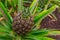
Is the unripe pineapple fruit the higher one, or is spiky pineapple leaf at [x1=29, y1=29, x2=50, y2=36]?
the unripe pineapple fruit

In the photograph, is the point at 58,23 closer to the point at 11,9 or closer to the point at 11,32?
the point at 11,9

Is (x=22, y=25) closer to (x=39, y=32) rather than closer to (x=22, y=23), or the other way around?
(x=22, y=23)

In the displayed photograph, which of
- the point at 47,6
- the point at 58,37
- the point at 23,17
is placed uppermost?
the point at 47,6

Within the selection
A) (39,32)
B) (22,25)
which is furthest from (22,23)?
(39,32)

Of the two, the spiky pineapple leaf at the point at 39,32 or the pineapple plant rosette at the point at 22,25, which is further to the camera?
the spiky pineapple leaf at the point at 39,32

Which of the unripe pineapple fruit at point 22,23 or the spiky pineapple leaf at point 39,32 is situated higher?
the unripe pineapple fruit at point 22,23

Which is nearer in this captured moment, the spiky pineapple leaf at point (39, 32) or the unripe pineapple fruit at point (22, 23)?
the unripe pineapple fruit at point (22, 23)

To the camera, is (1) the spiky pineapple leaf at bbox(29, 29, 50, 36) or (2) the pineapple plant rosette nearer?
(2) the pineapple plant rosette

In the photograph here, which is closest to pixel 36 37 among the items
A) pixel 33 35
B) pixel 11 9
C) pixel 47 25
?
pixel 33 35
